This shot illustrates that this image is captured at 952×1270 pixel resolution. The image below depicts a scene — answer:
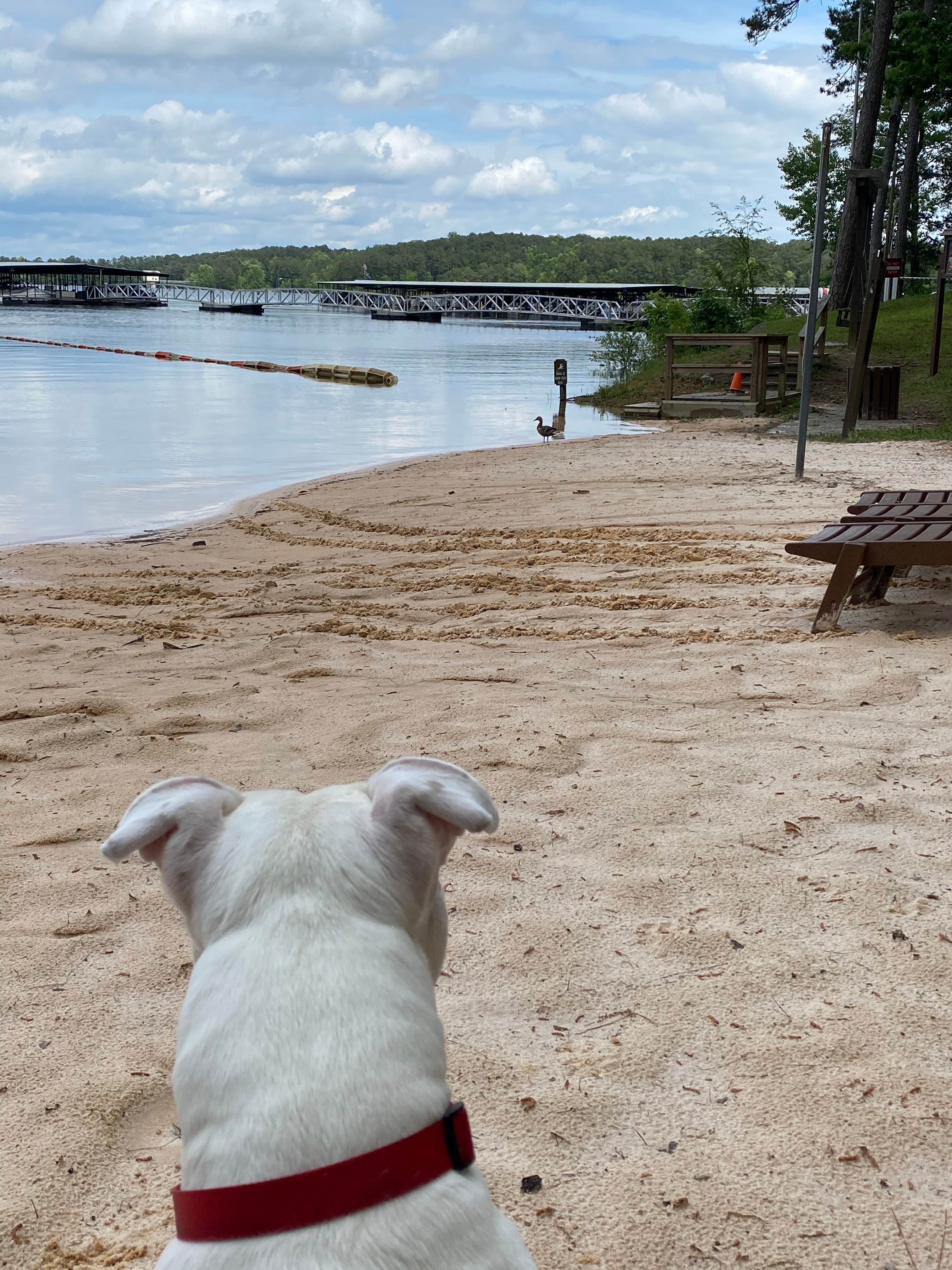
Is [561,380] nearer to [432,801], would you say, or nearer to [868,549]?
[868,549]

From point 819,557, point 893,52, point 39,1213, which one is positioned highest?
point 893,52

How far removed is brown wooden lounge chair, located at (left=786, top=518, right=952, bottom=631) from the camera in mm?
5180

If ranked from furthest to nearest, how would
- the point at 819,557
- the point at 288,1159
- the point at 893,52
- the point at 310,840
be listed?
1. the point at 893,52
2. the point at 819,557
3. the point at 310,840
4. the point at 288,1159

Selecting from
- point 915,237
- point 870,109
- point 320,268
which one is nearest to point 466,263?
point 320,268

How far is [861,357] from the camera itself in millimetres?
14258

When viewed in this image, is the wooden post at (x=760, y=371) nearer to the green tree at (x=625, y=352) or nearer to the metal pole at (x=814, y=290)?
the metal pole at (x=814, y=290)

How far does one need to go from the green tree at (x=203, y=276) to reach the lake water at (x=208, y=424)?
122489 millimetres

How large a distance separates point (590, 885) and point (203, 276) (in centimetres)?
18179

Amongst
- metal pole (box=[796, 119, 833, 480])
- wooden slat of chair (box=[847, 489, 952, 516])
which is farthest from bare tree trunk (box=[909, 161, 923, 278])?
wooden slat of chair (box=[847, 489, 952, 516])

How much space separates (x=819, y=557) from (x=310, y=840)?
448 centimetres

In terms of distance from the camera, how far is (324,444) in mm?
18703

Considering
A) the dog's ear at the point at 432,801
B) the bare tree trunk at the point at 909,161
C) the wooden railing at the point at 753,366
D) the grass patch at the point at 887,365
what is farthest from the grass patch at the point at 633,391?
the dog's ear at the point at 432,801

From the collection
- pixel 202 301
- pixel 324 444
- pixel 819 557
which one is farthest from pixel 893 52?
Result: pixel 202 301

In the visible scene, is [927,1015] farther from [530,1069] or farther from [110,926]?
[110,926]
